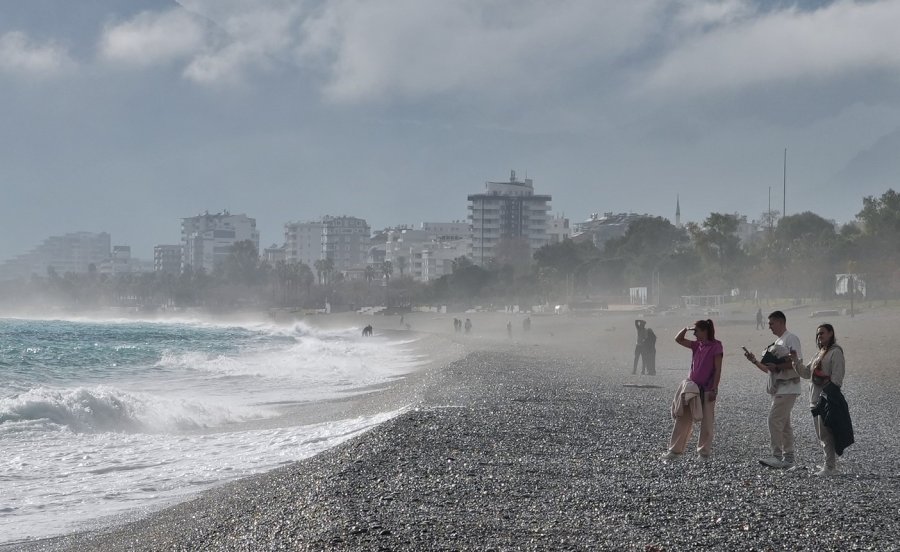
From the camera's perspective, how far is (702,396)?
34.1 ft

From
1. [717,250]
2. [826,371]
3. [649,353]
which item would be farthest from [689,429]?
[717,250]

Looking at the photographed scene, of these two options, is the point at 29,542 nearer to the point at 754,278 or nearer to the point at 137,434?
the point at 137,434

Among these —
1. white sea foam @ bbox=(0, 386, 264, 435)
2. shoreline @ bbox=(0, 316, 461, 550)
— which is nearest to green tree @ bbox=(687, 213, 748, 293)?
shoreline @ bbox=(0, 316, 461, 550)

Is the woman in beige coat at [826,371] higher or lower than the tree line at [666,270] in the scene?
lower

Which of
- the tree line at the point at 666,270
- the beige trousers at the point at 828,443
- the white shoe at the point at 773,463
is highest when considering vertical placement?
the tree line at the point at 666,270

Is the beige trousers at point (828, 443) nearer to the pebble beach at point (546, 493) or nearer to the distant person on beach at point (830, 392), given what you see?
the distant person on beach at point (830, 392)

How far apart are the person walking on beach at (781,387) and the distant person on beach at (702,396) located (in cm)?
42

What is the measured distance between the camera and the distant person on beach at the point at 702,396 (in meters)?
10.3

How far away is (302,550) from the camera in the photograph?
703 centimetres

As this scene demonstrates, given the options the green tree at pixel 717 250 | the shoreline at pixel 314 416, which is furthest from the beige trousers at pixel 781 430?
the green tree at pixel 717 250

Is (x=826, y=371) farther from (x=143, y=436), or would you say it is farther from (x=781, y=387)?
(x=143, y=436)

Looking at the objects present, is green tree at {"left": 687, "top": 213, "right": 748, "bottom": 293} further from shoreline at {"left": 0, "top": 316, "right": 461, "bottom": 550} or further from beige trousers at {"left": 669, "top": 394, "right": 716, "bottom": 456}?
beige trousers at {"left": 669, "top": 394, "right": 716, "bottom": 456}

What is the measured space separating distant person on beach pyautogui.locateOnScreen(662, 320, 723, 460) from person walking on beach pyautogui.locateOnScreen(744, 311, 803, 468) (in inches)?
16.7

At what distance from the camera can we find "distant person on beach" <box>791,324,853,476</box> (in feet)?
30.9
